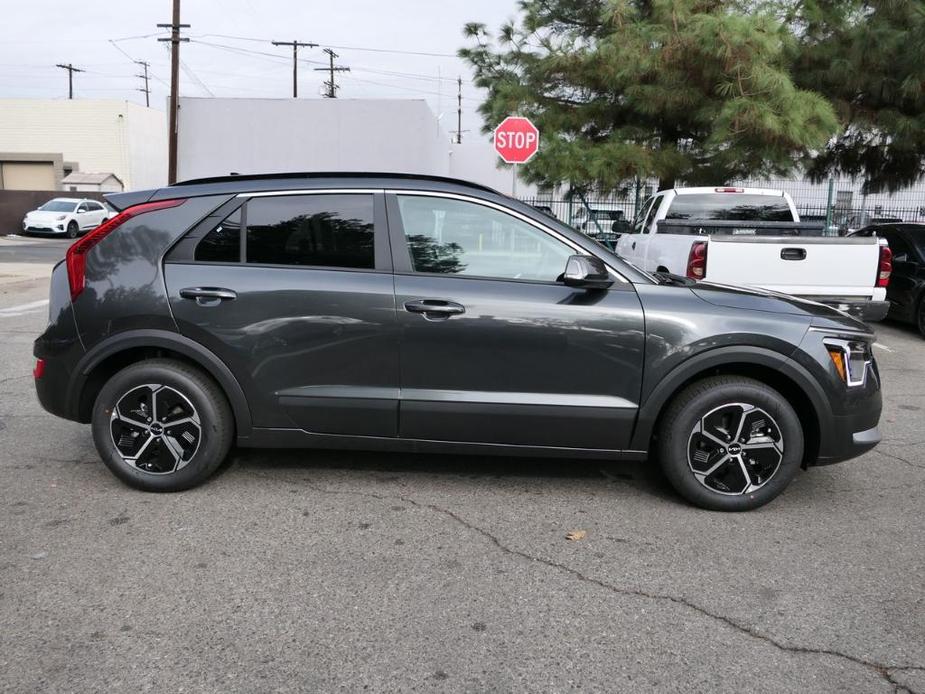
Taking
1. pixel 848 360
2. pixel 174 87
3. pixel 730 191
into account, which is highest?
pixel 174 87

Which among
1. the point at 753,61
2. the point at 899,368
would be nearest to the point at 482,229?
the point at 899,368

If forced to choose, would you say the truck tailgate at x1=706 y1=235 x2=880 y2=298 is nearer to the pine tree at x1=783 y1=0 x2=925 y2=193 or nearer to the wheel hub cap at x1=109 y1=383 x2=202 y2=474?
the wheel hub cap at x1=109 y1=383 x2=202 y2=474

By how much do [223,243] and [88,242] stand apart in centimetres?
74

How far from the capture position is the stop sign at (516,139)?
12047mm

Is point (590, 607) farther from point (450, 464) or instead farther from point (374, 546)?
point (450, 464)

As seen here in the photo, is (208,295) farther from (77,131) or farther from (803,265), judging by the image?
(77,131)

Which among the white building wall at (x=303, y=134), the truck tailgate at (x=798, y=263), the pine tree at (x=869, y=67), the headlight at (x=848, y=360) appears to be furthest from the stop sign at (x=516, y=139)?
the white building wall at (x=303, y=134)

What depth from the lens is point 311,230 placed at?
423 cm

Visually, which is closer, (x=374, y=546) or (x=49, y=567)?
(x=49, y=567)

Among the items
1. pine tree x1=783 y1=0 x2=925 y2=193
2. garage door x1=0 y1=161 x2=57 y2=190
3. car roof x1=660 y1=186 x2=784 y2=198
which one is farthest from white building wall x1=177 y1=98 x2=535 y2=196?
garage door x1=0 y1=161 x2=57 y2=190

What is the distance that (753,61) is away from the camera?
39.8ft

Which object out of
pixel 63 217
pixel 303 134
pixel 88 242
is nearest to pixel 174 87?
pixel 303 134

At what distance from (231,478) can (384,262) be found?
1607 mm

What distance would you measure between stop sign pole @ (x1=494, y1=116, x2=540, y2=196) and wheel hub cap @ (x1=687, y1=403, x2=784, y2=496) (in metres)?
8.48
